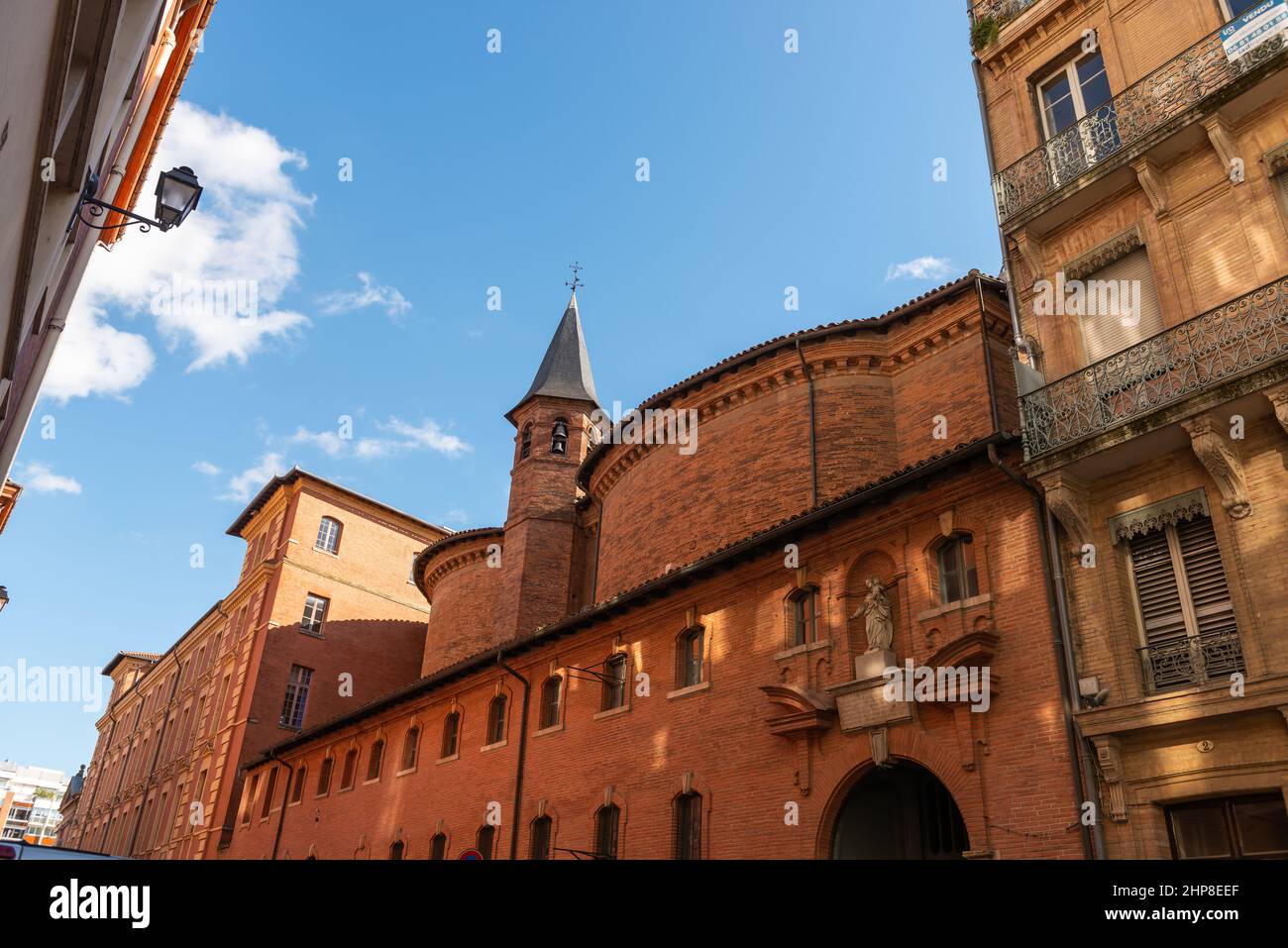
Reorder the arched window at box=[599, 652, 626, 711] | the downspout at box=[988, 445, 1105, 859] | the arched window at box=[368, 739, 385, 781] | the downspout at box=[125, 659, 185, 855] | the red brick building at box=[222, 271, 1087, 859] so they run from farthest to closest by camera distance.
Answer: the downspout at box=[125, 659, 185, 855]
the arched window at box=[368, 739, 385, 781]
the arched window at box=[599, 652, 626, 711]
the red brick building at box=[222, 271, 1087, 859]
the downspout at box=[988, 445, 1105, 859]

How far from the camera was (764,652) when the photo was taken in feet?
52.1

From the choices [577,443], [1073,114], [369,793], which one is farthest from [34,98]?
[577,443]

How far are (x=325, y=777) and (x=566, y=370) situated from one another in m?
16.5

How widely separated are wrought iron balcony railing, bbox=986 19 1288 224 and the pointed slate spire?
70.2 ft

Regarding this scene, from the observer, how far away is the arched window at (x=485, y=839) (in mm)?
20797

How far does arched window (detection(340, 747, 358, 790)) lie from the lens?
91.0ft

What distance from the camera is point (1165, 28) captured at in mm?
13547

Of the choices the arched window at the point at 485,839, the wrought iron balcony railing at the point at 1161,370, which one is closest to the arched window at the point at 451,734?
the arched window at the point at 485,839

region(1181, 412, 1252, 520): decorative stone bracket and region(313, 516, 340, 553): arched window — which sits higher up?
region(313, 516, 340, 553): arched window

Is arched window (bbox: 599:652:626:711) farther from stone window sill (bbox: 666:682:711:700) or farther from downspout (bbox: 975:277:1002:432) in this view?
downspout (bbox: 975:277:1002:432)

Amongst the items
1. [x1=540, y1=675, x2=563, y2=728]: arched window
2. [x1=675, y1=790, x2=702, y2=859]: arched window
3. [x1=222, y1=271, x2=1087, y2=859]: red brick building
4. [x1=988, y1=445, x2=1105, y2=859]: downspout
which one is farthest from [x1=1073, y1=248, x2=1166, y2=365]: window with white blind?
[x1=540, y1=675, x2=563, y2=728]: arched window

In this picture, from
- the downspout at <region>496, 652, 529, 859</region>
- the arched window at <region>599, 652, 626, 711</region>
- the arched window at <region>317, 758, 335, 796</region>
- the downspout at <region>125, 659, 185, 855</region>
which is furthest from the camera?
the downspout at <region>125, 659, 185, 855</region>
